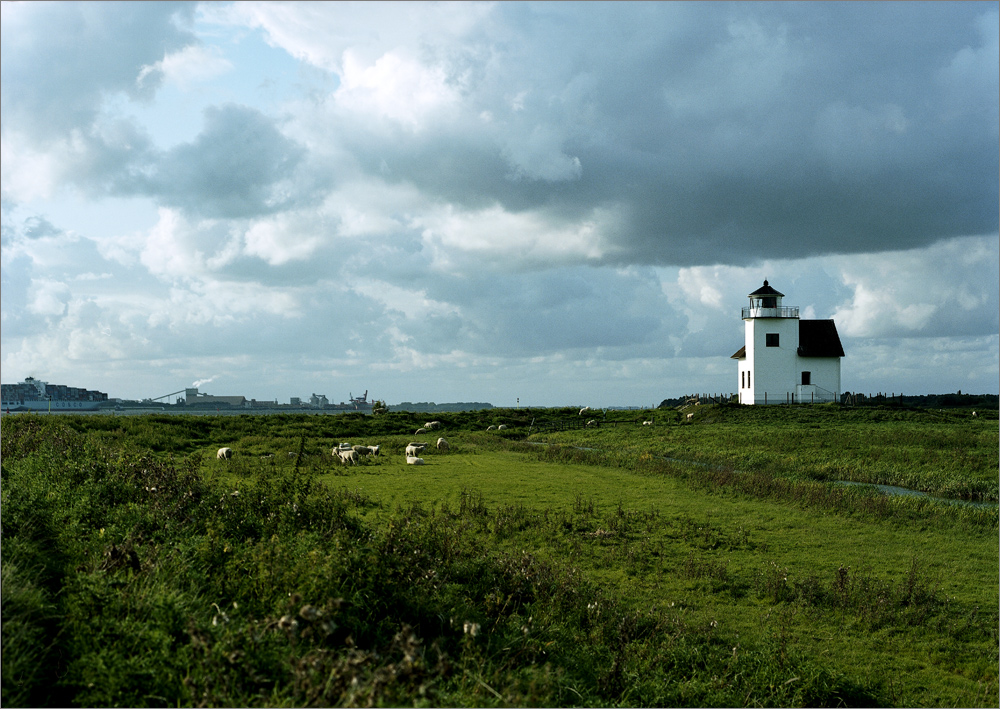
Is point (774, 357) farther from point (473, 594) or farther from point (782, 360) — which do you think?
point (473, 594)

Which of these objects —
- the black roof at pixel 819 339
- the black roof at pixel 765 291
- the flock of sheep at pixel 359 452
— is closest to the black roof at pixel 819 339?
the black roof at pixel 819 339

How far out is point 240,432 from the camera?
1699 inches

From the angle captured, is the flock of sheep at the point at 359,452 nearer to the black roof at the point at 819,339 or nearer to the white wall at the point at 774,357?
the white wall at the point at 774,357

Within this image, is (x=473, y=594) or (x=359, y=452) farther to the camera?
(x=359, y=452)

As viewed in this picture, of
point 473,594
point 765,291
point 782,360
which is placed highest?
point 765,291

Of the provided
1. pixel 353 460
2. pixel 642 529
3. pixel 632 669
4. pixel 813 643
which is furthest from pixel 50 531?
pixel 353 460

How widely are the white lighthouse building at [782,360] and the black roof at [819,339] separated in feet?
0.34

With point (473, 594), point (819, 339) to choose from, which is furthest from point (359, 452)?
point (819, 339)

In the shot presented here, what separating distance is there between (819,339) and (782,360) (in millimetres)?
5678

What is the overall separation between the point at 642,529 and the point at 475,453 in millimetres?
19278

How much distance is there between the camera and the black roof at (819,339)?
2739 inches

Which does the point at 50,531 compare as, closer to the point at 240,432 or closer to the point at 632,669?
the point at 632,669

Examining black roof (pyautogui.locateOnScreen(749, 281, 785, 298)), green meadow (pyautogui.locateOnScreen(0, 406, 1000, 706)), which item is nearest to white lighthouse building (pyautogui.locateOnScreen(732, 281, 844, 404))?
black roof (pyautogui.locateOnScreen(749, 281, 785, 298))

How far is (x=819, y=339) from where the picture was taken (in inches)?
2795
